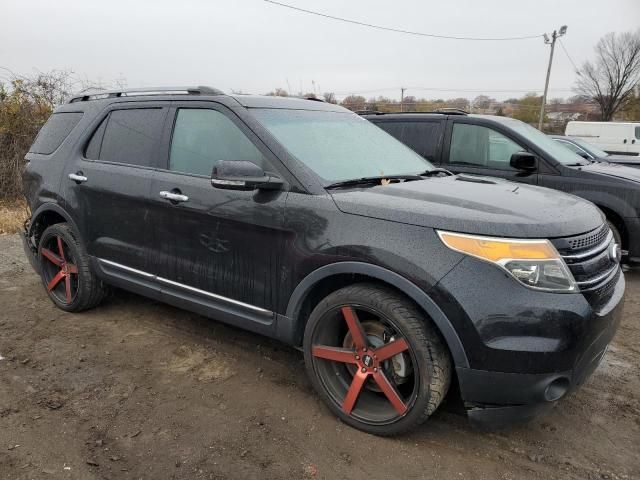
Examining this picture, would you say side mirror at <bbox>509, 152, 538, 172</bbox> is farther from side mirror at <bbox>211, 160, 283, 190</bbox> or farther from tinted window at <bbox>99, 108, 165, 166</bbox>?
tinted window at <bbox>99, 108, 165, 166</bbox>

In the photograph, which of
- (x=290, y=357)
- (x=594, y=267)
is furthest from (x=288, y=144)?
(x=594, y=267)

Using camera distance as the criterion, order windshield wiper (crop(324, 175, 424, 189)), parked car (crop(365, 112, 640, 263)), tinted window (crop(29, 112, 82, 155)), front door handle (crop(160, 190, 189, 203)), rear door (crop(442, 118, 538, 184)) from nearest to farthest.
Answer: windshield wiper (crop(324, 175, 424, 189)), front door handle (crop(160, 190, 189, 203)), tinted window (crop(29, 112, 82, 155)), parked car (crop(365, 112, 640, 263)), rear door (crop(442, 118, 538, 184))

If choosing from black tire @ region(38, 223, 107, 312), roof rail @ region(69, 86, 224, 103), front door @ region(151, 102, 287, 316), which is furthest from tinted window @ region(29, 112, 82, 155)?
front door @ region(151, 102, 287, 316)

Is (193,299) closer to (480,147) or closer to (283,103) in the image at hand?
(283,103)

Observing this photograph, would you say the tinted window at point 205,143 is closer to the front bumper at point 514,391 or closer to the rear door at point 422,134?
the front bumper at point 514,391

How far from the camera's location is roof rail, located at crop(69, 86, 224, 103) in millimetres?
3555

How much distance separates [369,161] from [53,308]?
3186 mm

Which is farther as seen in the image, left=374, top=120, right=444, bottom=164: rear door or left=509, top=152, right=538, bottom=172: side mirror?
left=374, top=120, right=444, bottom=164: rear door

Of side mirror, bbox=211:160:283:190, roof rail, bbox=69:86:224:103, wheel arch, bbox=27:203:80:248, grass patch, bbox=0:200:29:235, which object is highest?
roof rail, bbox=69:86:224:103

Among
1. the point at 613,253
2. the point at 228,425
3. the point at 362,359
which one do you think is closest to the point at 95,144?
the point at 228,425

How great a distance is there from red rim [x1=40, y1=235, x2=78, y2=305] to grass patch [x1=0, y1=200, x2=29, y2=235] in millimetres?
2733

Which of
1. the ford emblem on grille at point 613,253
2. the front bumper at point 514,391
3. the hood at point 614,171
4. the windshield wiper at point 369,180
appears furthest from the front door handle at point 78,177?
the hood at point 614,171

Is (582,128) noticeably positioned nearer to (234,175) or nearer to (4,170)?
(4,170)

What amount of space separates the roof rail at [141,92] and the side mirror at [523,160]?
3.77m
